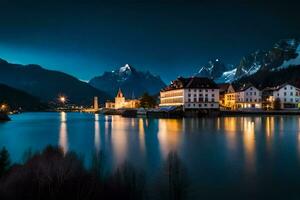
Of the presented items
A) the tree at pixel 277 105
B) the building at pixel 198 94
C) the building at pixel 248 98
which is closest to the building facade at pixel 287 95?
the tree at pixel 277 105

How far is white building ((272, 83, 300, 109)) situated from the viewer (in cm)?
12256

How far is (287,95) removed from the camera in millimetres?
123062

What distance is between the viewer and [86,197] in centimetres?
1359

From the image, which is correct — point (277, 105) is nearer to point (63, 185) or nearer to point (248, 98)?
point (248, 98)

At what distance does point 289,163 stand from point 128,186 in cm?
1618

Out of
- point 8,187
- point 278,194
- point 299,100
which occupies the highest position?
point 299,100

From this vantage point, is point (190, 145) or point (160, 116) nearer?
point (190, 145)

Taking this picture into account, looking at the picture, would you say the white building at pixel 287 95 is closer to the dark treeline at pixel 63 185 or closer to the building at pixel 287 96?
the building at pixel 287 96

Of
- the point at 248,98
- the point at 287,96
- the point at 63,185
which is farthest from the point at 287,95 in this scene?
the point at 63,185

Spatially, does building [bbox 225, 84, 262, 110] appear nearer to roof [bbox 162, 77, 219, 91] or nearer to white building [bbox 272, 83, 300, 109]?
white building [bbox 272, 83, 300, 109]

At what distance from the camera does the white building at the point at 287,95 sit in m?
123

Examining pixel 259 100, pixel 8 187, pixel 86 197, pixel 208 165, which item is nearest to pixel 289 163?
pixel 208 165

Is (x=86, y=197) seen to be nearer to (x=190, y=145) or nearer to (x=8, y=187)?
(x=8, y=187)

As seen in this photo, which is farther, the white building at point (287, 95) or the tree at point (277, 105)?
the white building at point (287, 95)
